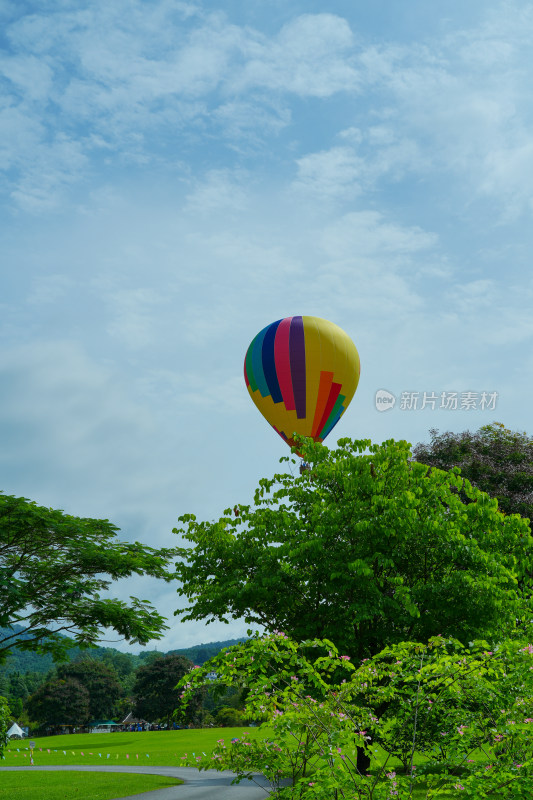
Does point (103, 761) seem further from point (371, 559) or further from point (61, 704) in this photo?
point (61, 704)

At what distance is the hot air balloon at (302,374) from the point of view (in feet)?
113

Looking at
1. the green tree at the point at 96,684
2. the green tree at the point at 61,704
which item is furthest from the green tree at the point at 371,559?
the green tree at the point at 96,684

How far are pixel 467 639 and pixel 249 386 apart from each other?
22.0m

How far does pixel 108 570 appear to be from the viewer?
20.3 m

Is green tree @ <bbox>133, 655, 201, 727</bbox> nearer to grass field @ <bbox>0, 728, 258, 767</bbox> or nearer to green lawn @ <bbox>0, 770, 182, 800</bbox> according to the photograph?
grass field @ <bbox>0, 728, 258, 767</bbox>

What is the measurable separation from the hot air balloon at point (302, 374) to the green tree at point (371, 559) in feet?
47.4

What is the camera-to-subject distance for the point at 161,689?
267 feet

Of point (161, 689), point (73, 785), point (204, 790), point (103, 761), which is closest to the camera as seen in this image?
point (204, 790)

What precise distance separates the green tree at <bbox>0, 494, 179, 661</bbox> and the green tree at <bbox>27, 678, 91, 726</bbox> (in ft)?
250

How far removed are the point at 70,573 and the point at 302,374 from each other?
17.4 metres

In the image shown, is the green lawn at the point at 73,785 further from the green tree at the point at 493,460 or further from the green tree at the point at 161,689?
the green tree at the point at 161,689

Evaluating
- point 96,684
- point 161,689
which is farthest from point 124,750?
point 96,684

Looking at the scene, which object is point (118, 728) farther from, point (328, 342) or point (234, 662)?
point (234, 662)

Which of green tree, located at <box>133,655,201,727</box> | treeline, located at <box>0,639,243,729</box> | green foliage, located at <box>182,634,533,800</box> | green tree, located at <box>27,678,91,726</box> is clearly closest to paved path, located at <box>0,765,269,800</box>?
green foliage, located at <box>182,634,533,800</box>
